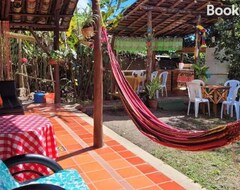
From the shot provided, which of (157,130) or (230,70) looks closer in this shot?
(157,130)

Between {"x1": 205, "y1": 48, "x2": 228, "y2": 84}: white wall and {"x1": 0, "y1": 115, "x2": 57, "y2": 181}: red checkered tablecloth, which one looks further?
{"x1": 205, "y1": 48, "x2": 228, "y2": 84}: white wall

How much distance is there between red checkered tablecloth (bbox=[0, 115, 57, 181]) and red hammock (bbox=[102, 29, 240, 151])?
2.77 feet

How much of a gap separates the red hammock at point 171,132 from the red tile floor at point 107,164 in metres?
0.34

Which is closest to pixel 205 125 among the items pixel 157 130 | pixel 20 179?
pixel 157 130

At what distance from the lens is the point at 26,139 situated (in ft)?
6.77

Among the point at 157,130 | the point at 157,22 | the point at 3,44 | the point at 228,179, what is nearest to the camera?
the point at 157,130

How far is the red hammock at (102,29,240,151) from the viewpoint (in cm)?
171

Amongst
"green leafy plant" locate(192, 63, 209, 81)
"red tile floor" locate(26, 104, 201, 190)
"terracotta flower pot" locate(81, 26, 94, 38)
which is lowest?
"red tile floor" locate(26, 104, 201, 190)

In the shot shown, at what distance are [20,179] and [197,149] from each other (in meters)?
1.31

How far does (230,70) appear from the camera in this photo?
7.29 meters

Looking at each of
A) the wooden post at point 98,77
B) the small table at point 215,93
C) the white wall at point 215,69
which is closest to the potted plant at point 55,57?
the wooden post at point 98,77

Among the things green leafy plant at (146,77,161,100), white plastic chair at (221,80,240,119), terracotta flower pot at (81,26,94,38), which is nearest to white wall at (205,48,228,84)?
white plastic chair at (221,80,240,119)

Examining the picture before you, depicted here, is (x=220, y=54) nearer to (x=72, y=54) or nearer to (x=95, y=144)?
(x=72, y=54)

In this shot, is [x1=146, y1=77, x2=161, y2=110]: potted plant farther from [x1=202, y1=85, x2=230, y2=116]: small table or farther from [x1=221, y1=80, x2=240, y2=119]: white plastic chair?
[x1=221, y1=80, x2=240, y2=119]: white plastic chair
